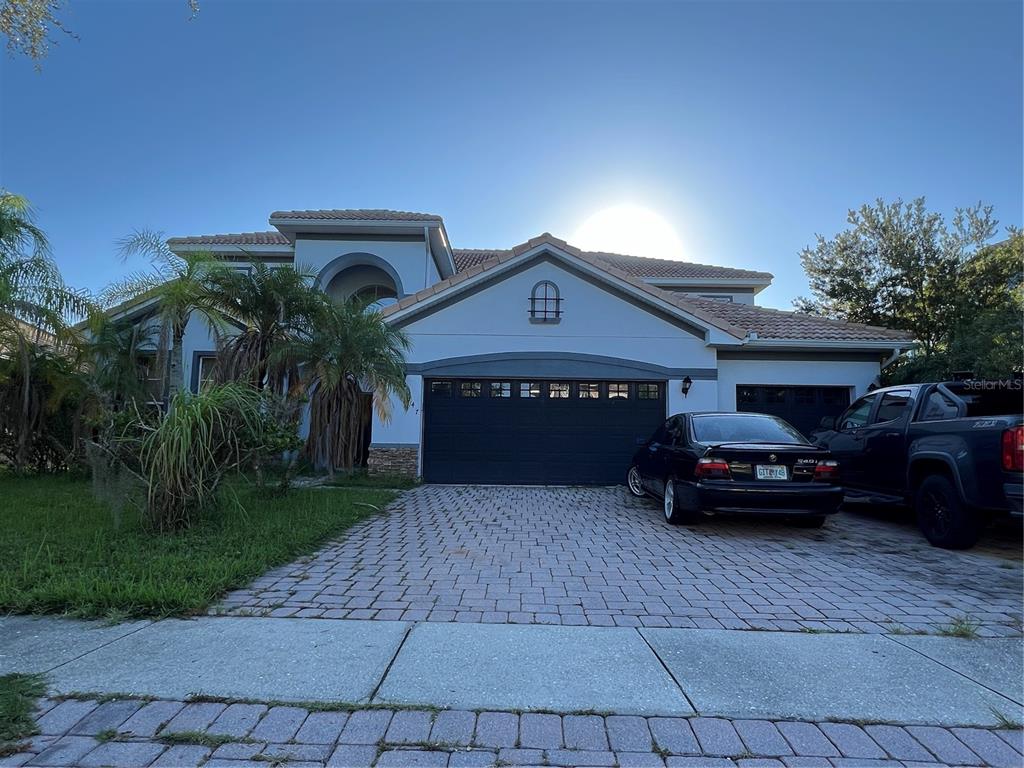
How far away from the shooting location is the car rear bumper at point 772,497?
6562 mm

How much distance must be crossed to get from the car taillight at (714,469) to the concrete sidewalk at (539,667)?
9.42 feet

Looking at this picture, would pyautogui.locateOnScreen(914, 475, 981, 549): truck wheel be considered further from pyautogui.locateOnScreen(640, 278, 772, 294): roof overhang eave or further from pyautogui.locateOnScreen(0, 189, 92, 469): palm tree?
pyautogui.locateOnScreen(640, 278, 772, 294): roof overhang eave

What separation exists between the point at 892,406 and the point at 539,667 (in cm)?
668

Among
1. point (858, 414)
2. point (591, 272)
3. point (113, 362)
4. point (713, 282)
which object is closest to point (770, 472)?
point (858, 414)

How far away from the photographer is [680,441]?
7648 mm

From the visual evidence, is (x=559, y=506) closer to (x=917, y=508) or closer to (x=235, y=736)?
(x=917, y=508)

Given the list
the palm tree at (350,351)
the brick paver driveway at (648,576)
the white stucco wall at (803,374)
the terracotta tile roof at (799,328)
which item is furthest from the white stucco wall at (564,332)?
the brick paver driveway at (648,576)

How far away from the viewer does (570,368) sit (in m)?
11.9

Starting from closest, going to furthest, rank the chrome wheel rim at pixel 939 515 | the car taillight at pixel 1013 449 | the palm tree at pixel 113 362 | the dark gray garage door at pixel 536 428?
the car taillight at pixel 1013 449 → the chrome wheel rim at pixel 939 515 → the palm tree at pixel 113 362 → the dark gray garage door at pixel 536 428

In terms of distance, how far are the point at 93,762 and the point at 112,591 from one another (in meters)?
2.21

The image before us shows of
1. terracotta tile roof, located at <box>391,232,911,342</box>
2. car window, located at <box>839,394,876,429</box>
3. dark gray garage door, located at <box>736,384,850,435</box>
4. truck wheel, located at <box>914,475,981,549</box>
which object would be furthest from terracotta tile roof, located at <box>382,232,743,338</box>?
truck wheel, located at <box>914,475,981,549</box>

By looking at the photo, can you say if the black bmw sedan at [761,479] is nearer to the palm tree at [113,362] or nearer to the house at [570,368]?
the house at [570,368]

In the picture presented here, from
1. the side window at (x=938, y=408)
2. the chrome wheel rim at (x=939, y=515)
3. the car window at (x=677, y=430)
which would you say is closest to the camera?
the chrome wheel rim at (x=939, y=515)

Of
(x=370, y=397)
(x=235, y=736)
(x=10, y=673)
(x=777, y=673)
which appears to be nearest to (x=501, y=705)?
(x=235, y=736)
